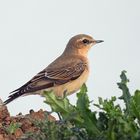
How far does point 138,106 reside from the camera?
6.28 metres

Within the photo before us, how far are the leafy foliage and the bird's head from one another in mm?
9401

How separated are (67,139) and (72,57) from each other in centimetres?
946

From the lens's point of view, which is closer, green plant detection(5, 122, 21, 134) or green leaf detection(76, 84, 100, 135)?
green leaf detection(76, 84, 100, 135)

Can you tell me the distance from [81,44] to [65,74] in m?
1.46

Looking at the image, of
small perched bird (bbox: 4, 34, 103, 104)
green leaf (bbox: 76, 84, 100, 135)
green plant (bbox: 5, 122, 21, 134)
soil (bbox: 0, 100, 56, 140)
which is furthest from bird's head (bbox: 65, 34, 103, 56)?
green leaf (bbox: 76, 84, 100, 135)

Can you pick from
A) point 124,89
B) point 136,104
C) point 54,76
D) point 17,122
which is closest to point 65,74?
point 54,76

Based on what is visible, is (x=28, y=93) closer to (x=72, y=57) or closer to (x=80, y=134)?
(x=72, y=57)

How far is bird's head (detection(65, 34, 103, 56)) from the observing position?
52.9ft

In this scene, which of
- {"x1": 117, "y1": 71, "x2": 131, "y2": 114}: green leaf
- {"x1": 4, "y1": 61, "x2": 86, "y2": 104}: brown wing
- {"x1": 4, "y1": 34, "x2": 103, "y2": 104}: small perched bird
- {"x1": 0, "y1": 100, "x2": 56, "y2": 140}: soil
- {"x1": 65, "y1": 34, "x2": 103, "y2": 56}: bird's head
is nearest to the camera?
{"x1": 117, "y1": 71, "x2": 131, "y2": 114}: green leaf

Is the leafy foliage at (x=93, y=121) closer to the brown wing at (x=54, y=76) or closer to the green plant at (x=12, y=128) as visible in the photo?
the green plant at (x=12, y=128)

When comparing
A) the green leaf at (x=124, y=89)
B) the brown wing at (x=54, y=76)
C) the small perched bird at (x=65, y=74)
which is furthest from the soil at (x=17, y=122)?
the green leaf at (x=124, y=89)

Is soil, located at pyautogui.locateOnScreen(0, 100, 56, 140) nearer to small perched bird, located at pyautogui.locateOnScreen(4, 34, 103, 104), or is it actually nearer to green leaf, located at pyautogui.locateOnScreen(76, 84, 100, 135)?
small perched bird, located at pyautogui.locateOnScreen(4, 34, 103, 104)

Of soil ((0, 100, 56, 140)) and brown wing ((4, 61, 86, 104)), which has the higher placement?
brown wing ((4, 61, 86, 104))

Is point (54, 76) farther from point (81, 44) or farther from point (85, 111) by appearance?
point (85, 111)
